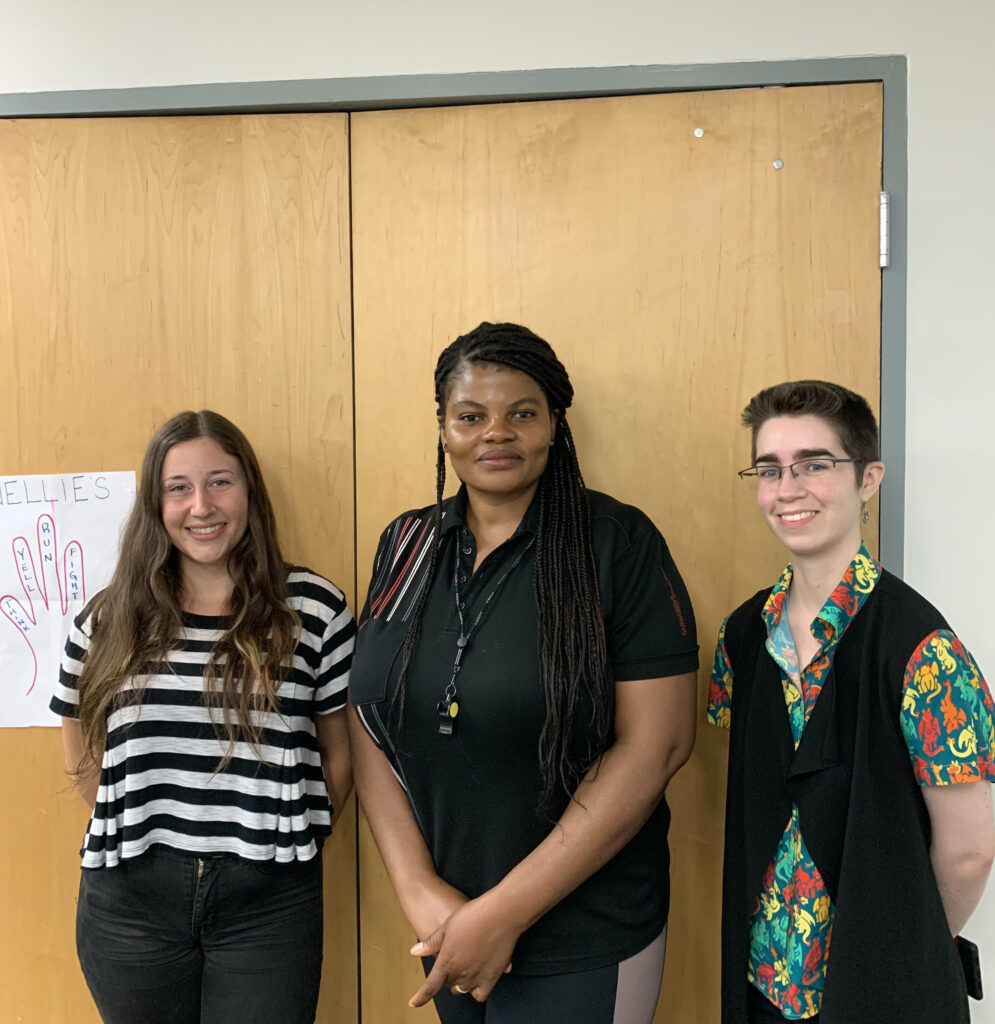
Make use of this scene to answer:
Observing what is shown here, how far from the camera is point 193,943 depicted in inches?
51.6

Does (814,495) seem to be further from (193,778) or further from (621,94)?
(193,778)

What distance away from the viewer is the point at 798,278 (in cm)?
149

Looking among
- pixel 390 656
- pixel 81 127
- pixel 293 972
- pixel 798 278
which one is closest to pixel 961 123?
pixel 798 278

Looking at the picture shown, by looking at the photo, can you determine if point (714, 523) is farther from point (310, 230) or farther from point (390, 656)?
point (310, 230)

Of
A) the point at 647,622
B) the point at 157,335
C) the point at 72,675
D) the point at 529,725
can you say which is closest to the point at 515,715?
the point at 529,725

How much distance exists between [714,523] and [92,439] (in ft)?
4.32

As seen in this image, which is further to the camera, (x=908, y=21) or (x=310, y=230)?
(x=310, y=230)

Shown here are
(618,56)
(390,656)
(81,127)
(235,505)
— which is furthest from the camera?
(81,127)

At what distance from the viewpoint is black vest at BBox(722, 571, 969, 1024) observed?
3.32 feet

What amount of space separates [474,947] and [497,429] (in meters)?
0.76

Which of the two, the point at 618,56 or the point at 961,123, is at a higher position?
the point at 618,56

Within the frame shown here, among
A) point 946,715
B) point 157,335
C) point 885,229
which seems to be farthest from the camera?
point 157,335

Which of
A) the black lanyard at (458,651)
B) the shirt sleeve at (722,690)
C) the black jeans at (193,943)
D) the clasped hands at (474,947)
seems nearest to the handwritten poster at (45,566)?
the black jeans at (193,943)

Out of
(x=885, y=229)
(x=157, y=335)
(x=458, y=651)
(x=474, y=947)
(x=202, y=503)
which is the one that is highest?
(x=885, y=229)
